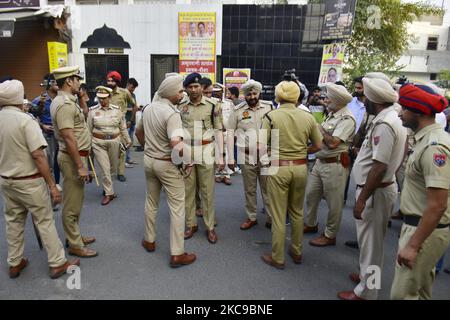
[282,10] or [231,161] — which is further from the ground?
[282,10]

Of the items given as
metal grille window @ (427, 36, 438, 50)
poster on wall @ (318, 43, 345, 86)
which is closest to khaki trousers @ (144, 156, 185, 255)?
poster on wall @ (318, 43, 345, 86)

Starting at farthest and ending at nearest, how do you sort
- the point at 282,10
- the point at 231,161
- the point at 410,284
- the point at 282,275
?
1. the point at 282,10
2. the point at 231,161
3. the point at 282,275
4. the point at 410,284

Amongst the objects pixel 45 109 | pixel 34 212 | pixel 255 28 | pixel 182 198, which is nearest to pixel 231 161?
pixel 182 198

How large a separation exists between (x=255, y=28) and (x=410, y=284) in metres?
9.49

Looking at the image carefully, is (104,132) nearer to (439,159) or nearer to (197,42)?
(439,159)

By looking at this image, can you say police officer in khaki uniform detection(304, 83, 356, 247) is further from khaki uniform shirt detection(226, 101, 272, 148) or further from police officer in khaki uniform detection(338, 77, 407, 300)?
khaki uniform shirt detection(226, 101, 272, 148)

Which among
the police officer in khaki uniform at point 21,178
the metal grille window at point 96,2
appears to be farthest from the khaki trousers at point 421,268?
the metal grille window at point 96,2

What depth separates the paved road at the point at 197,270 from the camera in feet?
9.76

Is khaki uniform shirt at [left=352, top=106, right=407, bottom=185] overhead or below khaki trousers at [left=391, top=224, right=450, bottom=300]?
overhead

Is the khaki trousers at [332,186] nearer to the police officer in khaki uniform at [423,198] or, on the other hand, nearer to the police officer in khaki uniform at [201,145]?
the police officer in khaki uniform at [201,145]

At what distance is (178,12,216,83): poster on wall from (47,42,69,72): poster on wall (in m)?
3.38

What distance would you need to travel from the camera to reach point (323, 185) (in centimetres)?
386

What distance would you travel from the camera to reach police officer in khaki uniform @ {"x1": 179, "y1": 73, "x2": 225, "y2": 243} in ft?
12.8

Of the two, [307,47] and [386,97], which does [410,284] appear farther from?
[307,47]
